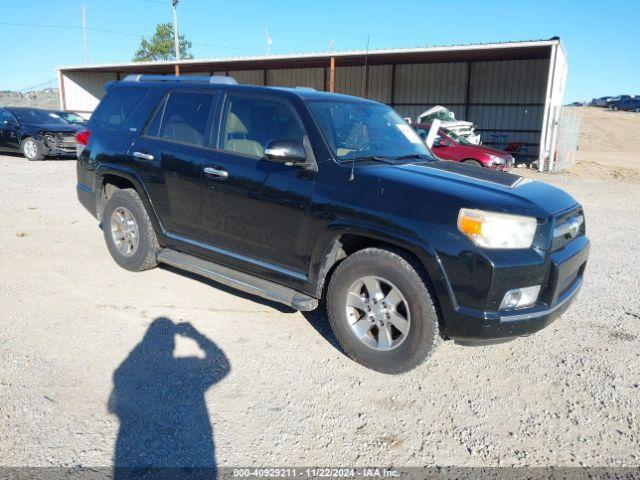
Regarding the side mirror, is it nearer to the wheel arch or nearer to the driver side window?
the wheel arch

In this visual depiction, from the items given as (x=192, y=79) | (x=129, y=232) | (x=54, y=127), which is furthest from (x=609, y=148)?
(x=129, y=232)

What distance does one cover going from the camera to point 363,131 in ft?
14.5

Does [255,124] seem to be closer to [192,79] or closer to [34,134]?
[192,79]

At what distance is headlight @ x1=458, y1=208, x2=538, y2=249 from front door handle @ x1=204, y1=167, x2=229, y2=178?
204 centimetres

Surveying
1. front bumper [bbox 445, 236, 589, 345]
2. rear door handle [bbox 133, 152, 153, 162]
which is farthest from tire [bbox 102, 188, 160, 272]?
front bumper [bbox 445, 236, 589, 345]

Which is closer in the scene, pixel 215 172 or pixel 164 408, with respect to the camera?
pixel 164 408

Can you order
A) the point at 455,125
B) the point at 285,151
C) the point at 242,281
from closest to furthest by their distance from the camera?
the point at 285,151 < the point at 242,281 < the point at 455,125

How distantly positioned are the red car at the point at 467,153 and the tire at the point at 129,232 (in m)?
10.0

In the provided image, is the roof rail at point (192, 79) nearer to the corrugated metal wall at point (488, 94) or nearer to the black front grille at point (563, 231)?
the black front grille at point (563, 231)

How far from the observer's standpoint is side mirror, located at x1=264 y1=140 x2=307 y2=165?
151 inches

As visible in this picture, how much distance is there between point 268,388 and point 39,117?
1615 centimetres

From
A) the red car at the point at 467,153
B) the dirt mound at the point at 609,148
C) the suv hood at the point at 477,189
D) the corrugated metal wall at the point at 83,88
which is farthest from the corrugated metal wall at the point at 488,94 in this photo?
the suv hood at the point at 477,189

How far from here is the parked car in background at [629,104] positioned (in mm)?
56781

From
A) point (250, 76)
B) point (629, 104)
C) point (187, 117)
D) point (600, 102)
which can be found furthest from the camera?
point (600, 102)
